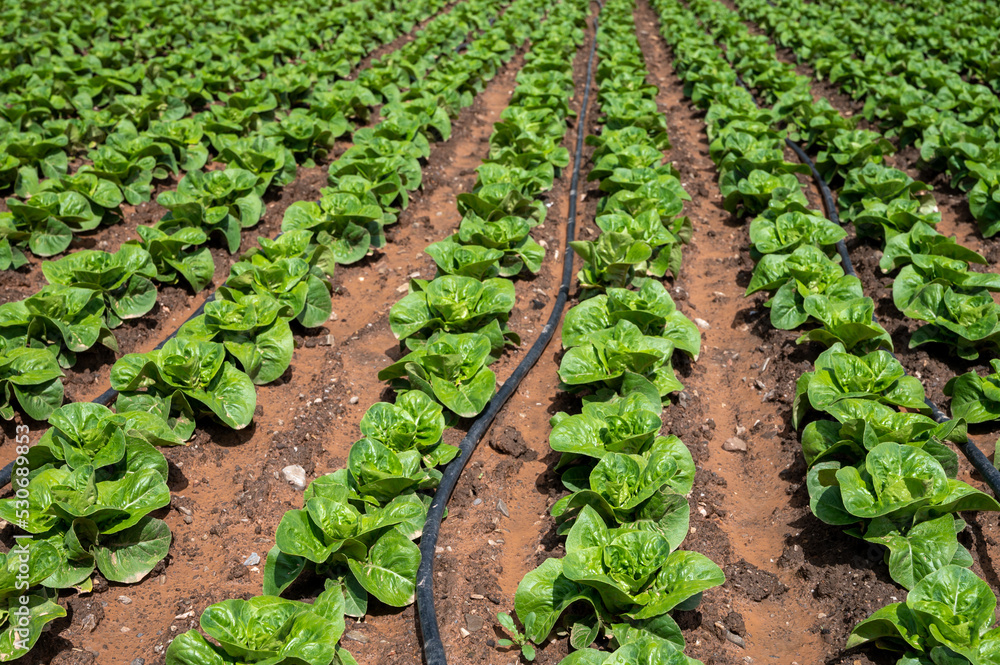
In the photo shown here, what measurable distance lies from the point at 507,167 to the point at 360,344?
3.13 m

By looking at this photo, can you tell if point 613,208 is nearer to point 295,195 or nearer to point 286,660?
point 295,195

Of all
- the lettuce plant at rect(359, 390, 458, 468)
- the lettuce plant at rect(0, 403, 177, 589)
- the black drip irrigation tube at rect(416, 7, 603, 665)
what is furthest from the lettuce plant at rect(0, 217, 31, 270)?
the black drip irrigation tube at rect(416, 7, 603, 665)

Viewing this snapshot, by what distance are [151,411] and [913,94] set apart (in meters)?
11.1

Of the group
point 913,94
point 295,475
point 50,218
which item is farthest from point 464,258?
point 913,94

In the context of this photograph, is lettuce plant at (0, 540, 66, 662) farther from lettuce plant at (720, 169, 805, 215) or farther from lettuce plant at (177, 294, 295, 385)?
lettuce plant at (720, 169, 805, 215)

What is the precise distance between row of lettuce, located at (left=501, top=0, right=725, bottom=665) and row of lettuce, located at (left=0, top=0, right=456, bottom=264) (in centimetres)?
387

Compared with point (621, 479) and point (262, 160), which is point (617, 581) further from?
point (262, 160)

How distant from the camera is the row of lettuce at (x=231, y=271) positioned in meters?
5.46

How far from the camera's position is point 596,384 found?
533cm

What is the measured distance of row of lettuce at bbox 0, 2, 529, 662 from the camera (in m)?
3.95

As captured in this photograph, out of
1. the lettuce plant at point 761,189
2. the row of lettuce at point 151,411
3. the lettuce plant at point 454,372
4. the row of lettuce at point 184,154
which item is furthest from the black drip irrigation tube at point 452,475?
the row of lettuce at point 184,154

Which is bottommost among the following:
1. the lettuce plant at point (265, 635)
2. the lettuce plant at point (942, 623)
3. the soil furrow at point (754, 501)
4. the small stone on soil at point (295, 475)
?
the small stone on soil at point (295, 475)

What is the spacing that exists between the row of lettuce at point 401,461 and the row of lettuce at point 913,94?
501 cm

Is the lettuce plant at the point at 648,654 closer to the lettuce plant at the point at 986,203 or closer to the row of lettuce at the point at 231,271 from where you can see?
the row of lettuce at the point at 231,271
